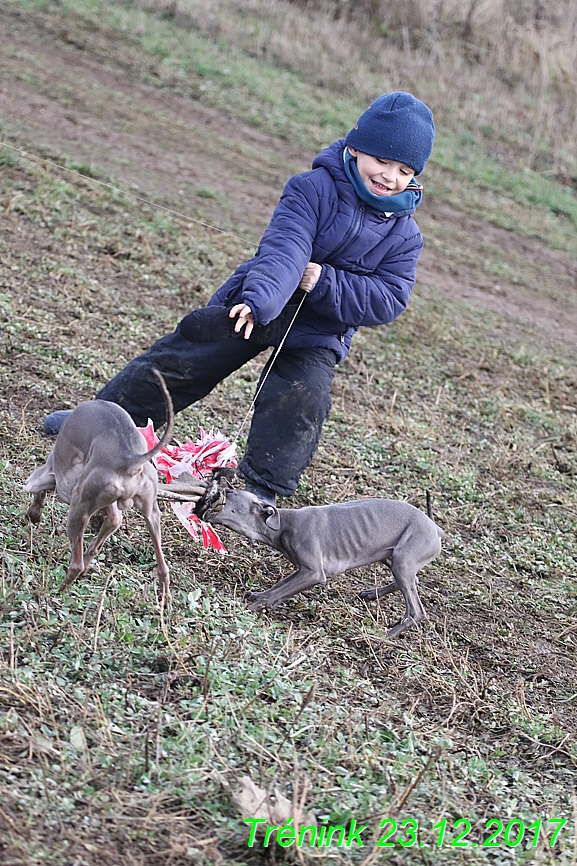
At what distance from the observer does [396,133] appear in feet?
13.1

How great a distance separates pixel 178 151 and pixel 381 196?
5.67 meters

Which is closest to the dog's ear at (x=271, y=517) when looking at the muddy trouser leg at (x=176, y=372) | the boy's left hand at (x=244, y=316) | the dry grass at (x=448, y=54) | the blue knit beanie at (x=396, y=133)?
the boy's left hand at (x=244, y=316)

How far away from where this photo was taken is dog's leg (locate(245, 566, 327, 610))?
3.75 m

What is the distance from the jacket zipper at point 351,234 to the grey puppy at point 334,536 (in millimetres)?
1122

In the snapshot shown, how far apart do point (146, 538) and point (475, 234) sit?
7.01 m

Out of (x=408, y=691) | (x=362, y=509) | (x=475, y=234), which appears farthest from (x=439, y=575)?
(x=475, y=234)

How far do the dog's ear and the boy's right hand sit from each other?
0.98 m

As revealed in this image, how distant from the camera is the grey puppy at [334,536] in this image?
12.3 ft

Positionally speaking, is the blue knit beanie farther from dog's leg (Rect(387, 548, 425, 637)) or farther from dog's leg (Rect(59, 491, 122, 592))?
dog's leg (Rect(59, 491, 122, 592))

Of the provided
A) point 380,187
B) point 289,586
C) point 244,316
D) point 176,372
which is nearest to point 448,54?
point 380,187

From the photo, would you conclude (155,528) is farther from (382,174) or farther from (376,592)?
(382,174)

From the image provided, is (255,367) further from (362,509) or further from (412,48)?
(412,48)

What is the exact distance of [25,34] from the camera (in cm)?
1071

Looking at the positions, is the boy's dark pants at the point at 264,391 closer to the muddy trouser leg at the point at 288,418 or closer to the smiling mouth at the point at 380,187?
the muddy trouser leg at the point at 288,418
